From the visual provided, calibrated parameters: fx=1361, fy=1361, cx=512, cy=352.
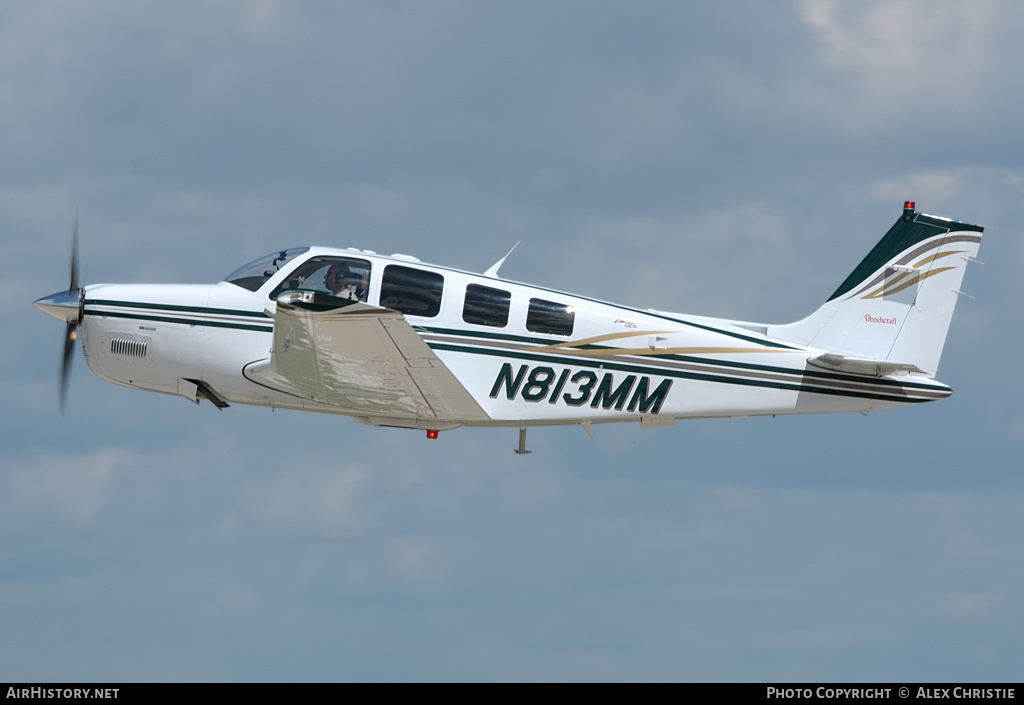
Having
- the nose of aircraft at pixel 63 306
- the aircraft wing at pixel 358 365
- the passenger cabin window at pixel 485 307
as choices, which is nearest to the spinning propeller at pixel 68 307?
the nose of aircraft at pixel 63 306

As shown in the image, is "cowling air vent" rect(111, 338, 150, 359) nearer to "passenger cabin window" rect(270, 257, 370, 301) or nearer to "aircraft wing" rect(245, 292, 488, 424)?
"aircraft wing" rect(245, 292, 488, 424)

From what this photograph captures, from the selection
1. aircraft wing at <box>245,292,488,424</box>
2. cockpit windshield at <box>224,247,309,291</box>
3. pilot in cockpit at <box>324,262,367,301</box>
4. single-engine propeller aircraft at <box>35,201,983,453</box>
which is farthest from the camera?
cockpit windshield at <box>224,247,309,291</box>

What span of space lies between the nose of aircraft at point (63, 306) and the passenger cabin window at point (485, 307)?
5.61 meters

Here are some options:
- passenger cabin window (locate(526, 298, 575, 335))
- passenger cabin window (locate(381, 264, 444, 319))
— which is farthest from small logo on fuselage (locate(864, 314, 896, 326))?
passenger cabin window (locate(381, 264, 444, 319))

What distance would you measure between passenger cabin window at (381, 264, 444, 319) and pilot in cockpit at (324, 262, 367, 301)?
0.32 m

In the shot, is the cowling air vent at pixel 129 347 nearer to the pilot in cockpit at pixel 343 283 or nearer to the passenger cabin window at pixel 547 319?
the pilot in cockpit at pixel 343 283

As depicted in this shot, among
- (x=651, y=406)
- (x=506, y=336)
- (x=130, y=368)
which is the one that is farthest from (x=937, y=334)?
(x=130, y=368)

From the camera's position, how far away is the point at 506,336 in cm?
1842

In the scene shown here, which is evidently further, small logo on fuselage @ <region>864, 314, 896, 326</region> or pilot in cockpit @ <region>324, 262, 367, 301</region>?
small logo on fuselage @ <region>864, 314, 896, 326</region>

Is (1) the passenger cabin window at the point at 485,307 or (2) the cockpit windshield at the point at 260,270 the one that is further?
(2) the cockpit windshield at the point at 260,270

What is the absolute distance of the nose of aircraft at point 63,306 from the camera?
19312 millimetres

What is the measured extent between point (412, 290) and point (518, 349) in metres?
1.64

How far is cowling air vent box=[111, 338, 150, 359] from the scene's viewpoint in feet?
62.5
